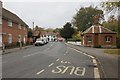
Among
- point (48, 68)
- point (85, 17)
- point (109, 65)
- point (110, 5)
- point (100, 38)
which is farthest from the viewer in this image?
point (85, 17)

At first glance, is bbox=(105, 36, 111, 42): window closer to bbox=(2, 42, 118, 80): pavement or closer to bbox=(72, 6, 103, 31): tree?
bbox=(2, 42, 118, 80): pavement

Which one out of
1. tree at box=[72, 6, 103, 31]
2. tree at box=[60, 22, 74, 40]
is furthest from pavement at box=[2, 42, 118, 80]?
tree at box=[60, 22, 74, 40]

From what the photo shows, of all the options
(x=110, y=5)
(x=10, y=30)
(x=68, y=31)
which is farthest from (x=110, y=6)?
(x=68, y=31)

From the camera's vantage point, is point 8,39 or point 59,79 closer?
point 59,79

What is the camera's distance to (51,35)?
643ft

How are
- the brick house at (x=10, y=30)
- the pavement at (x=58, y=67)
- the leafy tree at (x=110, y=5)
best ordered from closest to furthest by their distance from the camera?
the pavement at (x=58, y=67)
the leafy tree at (x=110, y=5)
the brick house at (x=10, y=30)

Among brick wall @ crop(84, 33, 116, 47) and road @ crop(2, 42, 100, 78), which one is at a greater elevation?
brick wall @ crop(84, 33, 116, 47)

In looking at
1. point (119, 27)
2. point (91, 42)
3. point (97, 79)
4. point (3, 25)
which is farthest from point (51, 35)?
point (97, 79)

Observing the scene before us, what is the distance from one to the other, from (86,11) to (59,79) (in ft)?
296

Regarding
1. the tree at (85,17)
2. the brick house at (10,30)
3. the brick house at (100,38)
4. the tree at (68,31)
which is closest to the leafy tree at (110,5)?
the brick house at (10,30)

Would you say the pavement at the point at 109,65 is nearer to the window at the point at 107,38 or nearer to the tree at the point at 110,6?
the tree at the point at 110,6

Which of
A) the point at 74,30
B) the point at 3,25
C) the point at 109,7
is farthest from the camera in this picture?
the point at 74,30

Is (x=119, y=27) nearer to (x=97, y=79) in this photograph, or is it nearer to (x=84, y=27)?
(x=97, y=79)

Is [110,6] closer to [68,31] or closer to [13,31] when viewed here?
[13,31]
